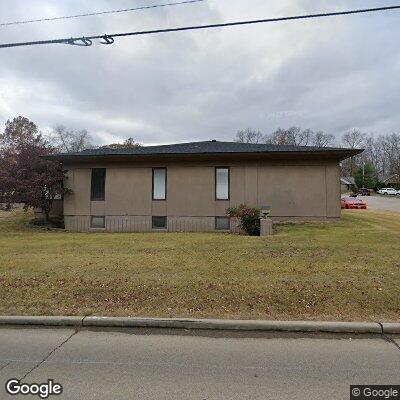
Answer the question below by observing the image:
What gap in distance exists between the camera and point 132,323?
512cm

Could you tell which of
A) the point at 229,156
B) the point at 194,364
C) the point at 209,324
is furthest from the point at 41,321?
the point at 229,156

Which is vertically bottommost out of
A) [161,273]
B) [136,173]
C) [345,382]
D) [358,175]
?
[345,382]

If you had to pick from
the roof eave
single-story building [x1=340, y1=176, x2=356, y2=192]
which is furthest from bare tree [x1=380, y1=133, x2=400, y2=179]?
the roof eave

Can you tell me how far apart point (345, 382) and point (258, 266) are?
435 cm

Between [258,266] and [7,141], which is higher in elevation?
[7,141]

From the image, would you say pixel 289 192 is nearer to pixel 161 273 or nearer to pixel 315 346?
pixel 161 273

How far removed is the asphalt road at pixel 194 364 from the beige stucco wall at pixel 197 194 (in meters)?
12.4

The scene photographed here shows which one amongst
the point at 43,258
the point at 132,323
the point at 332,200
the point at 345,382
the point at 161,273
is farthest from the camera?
the point at 332,200

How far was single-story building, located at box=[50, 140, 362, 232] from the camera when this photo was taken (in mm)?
16625

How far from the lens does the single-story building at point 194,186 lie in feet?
54.5

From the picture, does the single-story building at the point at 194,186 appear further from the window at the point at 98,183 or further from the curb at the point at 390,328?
the curb at the point at 390,328

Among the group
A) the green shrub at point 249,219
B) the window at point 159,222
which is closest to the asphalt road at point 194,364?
the green shrub at point 249,219

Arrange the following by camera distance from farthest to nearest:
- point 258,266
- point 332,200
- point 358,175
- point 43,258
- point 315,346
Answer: point 358,175, point 332,200, point 43,258, point 258,266, point 315,346

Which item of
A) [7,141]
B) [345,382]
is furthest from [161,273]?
[7,141]
